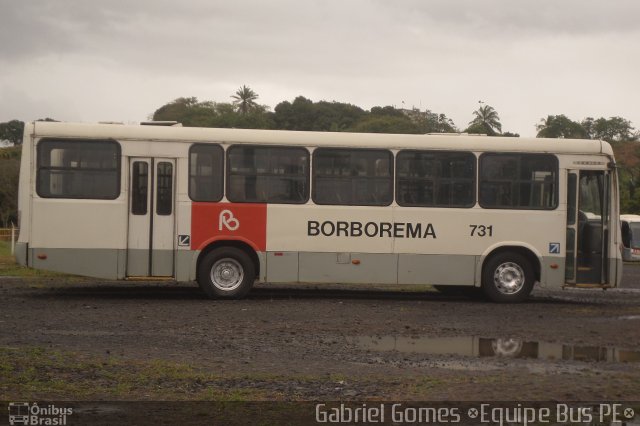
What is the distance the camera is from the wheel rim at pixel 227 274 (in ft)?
59.6

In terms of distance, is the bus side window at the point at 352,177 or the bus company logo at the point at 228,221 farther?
the bus side window at the point at 352,177

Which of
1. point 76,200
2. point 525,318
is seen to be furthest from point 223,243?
point 525,318

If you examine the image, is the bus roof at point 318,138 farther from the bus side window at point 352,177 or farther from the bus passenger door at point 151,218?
the bus passenger door at point 151,218

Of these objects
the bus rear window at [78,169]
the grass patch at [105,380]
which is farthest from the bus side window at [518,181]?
the grass patch at [105,380]

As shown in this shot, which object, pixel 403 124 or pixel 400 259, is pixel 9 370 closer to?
pixel 400 259

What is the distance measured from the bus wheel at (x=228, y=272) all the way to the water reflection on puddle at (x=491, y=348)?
5273 millimetres

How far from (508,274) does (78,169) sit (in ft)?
27.6

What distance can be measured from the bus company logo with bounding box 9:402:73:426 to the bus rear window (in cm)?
1012

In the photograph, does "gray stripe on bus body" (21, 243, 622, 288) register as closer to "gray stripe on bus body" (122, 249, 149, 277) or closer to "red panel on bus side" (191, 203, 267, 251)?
"gray stripe on bus body" (122, 249, 149, 277)

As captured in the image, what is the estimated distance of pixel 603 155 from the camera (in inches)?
749

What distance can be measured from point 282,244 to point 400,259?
2.27m

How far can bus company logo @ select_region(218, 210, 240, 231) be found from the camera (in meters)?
18.1

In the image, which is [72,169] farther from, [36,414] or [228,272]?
[36,414]

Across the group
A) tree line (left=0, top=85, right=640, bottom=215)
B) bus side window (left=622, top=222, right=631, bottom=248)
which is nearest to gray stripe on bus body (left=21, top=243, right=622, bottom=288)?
bus side window (left=622, top=222, right=631, bottom=248)
